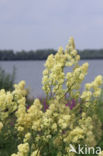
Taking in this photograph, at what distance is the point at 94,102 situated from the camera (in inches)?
81.4

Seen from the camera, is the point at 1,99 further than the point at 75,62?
No

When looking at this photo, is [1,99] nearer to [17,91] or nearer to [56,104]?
[17,91]

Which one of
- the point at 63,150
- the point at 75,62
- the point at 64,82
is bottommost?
the point at 63,150

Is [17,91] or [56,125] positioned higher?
[17,91]

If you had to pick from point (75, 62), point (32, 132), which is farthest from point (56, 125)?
point (75, 62)

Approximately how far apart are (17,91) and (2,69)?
614 cm

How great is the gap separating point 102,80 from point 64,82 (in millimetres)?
247

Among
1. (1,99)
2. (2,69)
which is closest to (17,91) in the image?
(1,99)

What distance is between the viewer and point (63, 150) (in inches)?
77.5

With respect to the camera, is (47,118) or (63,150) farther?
(63,150)

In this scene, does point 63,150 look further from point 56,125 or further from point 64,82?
point 64,82

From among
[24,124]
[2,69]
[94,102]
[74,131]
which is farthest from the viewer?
[2,69]

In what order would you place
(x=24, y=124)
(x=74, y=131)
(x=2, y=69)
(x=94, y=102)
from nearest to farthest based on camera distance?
(x=74, y=131)
(x=24, y=124)
(x=94, y=102)
(x=2, y=69)

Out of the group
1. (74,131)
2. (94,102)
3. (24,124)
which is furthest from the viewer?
(94,102)
